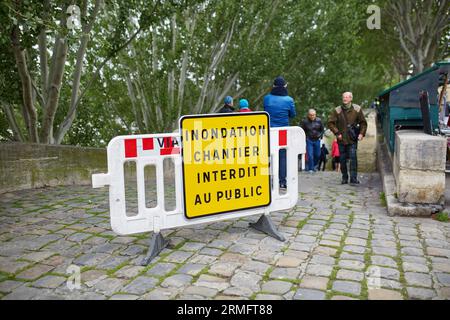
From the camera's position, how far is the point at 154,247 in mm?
4273

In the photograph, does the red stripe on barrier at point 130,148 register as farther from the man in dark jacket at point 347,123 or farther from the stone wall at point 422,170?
the man in dark jacket at point 347,123

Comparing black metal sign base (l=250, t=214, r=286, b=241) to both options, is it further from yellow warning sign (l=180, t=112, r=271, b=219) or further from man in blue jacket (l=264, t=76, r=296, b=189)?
man in blue jacket (l=264, t=76, r=296, b=189)

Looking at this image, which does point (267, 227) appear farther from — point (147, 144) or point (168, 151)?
point (147, 144)

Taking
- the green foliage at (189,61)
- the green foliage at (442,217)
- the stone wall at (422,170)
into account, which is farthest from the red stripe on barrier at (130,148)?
the green foliage at (189,61)

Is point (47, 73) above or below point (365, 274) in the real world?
above

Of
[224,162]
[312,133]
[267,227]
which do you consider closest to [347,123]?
[312,133]

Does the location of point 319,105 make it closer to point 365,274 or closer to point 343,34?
point 343,34

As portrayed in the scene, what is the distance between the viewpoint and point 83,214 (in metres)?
5.88

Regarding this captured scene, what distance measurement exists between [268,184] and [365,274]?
4.79ft

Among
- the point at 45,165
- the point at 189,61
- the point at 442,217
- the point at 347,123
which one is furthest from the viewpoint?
the point at 189,61

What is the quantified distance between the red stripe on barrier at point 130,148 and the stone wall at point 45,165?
13.2ft

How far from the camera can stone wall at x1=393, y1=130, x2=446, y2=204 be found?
5742mm

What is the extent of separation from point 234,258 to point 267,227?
2.83 ft
